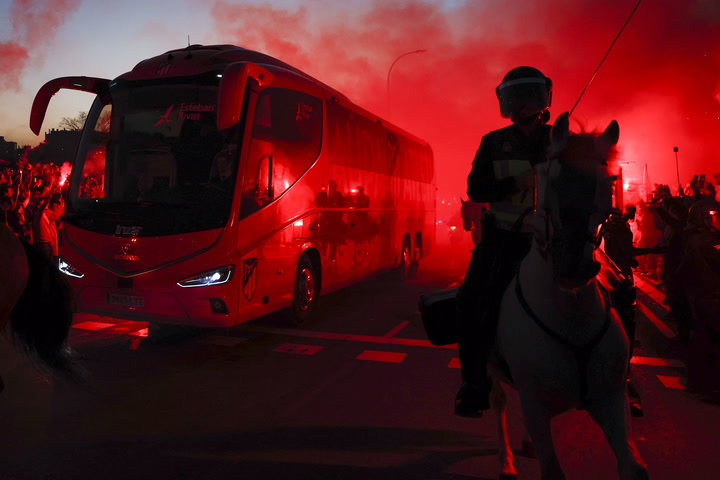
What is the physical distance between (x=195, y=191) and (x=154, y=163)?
0.76m

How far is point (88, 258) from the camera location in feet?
26.7

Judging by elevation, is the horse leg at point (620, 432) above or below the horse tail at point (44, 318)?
below

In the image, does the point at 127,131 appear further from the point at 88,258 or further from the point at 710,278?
the point at 710,278

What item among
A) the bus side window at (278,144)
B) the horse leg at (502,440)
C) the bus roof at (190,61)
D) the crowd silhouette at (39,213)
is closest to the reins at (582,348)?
the horse leg at (502,440)

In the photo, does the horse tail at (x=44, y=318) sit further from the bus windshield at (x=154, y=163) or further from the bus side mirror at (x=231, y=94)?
the bus windshield at (x=154, y=163)

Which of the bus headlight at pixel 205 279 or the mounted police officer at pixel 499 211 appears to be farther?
the bus headlight at pixel 205 279

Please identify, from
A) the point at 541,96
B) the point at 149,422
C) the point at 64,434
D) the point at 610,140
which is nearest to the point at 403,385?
the point at 149,422

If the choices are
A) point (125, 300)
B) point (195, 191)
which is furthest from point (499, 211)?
point (125, 300)

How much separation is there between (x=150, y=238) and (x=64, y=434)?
339cm

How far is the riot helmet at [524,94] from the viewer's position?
3.74 meters

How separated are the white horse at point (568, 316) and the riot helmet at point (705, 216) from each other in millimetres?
4257

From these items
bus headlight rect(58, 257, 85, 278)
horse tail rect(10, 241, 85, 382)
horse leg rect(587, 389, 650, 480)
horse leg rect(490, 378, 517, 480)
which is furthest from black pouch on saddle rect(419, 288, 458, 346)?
bus headlight rect(58, 257, 85, 278)

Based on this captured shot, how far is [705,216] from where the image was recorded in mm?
6664

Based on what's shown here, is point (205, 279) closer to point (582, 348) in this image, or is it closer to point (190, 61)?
point (190, 61)
